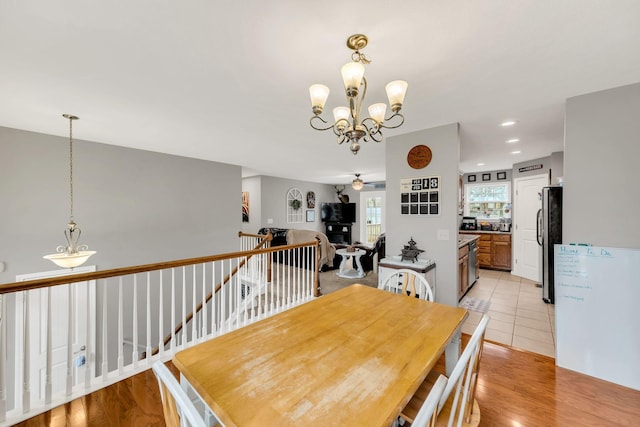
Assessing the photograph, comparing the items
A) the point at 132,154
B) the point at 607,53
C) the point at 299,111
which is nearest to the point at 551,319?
the point at 607,53

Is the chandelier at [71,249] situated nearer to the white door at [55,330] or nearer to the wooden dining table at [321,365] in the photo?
the white door at [55,330]

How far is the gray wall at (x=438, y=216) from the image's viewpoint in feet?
9.45

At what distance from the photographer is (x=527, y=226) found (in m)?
4.91

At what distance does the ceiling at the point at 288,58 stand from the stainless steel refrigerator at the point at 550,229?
114cm

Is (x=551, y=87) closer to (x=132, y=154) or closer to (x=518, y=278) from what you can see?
(x=518, y=278)

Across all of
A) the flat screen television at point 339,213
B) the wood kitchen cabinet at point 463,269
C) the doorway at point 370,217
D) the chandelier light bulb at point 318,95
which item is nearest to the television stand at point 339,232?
the flat screen television at point 339,213

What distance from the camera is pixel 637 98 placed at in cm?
202

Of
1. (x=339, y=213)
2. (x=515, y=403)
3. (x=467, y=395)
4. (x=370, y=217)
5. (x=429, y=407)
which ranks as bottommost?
(x=515, y=403)

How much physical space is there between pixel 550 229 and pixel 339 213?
577 cm

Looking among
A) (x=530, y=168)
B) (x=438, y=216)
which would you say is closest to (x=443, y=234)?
(x=438, y=216)

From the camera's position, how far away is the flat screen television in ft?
28.4

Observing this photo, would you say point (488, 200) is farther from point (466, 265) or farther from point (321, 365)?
point (321, 365)

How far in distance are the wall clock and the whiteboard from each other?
153 cm

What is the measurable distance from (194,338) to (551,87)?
3.90 metres
